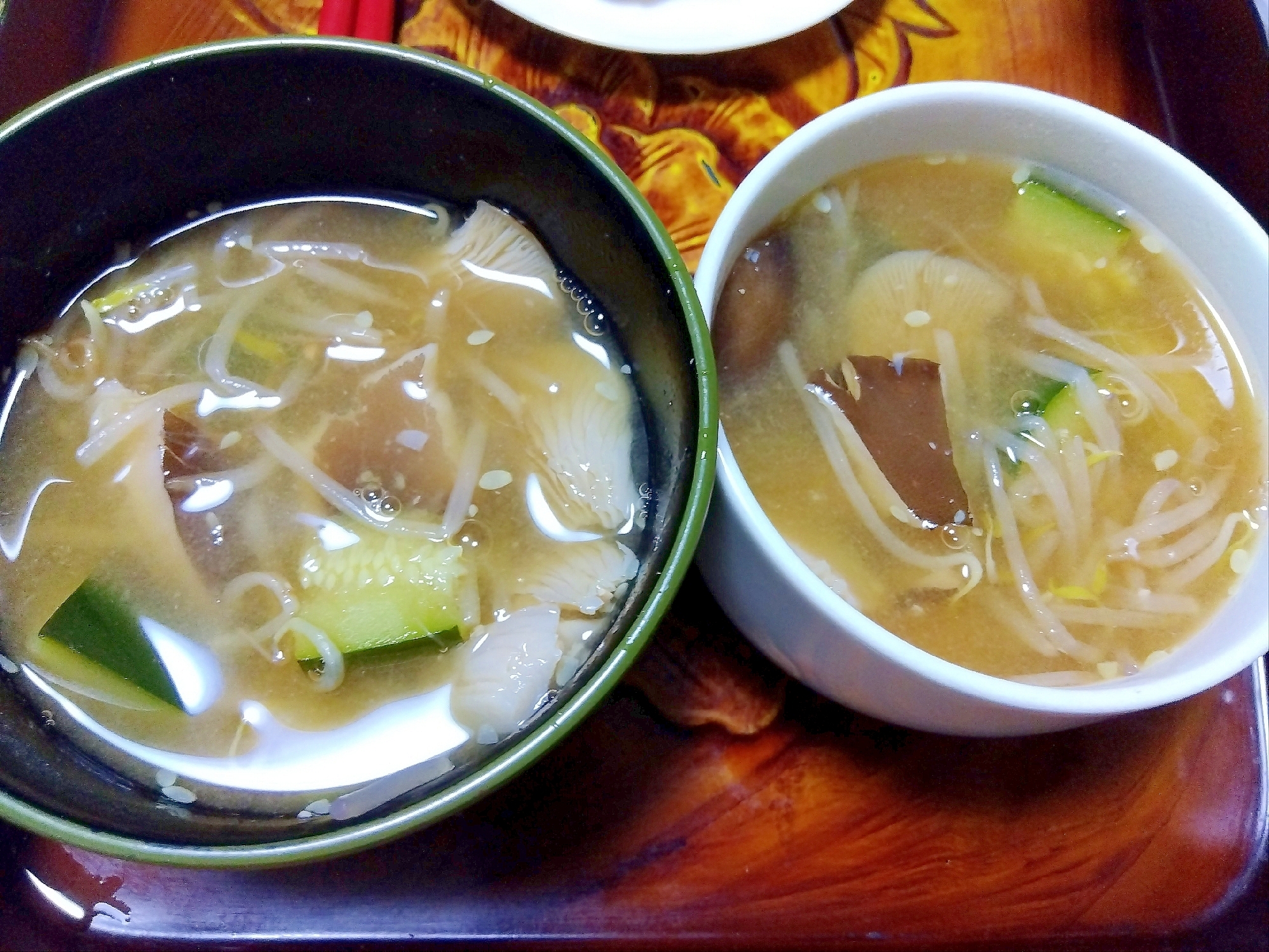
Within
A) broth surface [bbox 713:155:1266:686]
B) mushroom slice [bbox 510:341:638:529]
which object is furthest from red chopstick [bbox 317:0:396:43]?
broth surface [bbox 713:155:1266:686]

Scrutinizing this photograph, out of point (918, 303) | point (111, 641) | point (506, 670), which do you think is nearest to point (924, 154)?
point (918, 303)

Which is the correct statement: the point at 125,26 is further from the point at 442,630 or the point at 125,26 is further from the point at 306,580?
the point at 442,630

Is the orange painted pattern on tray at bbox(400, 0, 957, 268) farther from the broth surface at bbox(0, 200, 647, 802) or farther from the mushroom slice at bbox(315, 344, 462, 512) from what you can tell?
the mushroom slice at bbox(315, 344, 462, 512)

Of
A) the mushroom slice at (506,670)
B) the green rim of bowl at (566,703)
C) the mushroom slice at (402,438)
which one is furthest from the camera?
the mushroom slice at (402,438)

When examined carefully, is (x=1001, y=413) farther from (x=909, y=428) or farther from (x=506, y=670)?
(x=506, y=670)

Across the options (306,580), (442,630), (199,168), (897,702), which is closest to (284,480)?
(306,580)

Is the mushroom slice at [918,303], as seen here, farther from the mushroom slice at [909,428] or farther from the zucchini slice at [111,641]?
the zucchini slice at [111,641]

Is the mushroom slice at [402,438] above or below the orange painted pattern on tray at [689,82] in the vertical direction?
below

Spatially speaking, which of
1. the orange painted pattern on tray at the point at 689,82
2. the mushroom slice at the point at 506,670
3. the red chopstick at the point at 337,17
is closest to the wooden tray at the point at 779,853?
the mushroom slice at the point at 506,670
